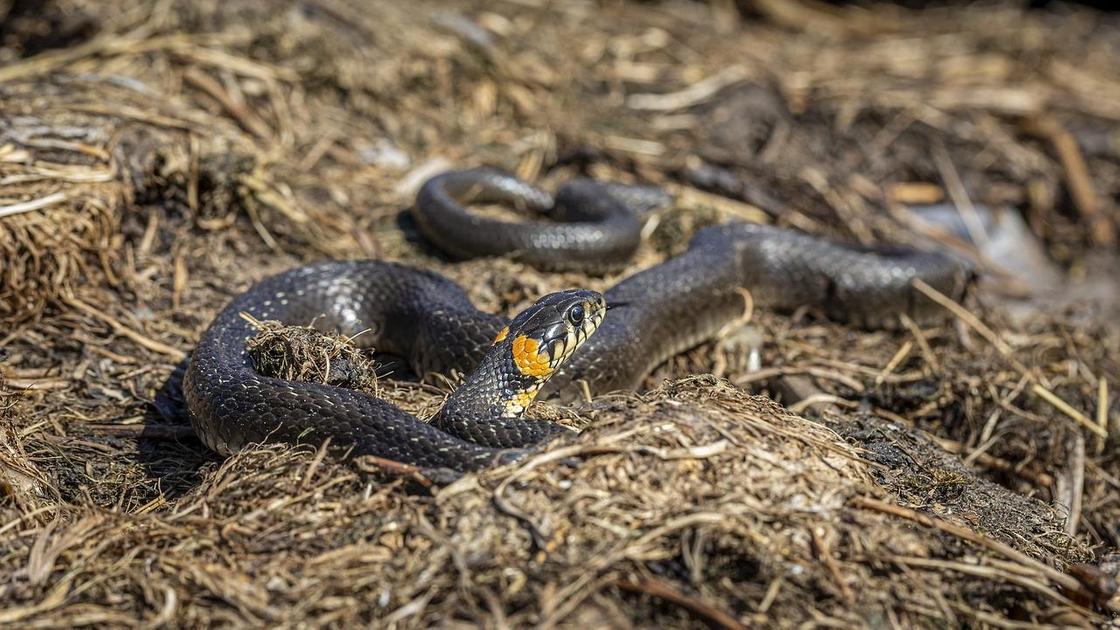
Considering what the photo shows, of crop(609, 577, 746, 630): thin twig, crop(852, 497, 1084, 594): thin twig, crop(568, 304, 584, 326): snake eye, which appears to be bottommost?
crop(609, 577, 746, 630): thin twig

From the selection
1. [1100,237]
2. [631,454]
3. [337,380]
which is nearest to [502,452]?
[631,454]

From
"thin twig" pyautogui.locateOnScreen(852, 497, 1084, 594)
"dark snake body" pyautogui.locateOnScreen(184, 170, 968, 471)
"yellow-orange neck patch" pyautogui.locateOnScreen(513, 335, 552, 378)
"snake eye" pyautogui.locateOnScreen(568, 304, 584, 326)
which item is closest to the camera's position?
"thin twig" pyautogui.locateOnScreen(852, 497, 1084, 594)

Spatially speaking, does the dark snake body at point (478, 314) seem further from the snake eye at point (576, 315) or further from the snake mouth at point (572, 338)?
the snake eye at point (576, 315)

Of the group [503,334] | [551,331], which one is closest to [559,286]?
[503,334]

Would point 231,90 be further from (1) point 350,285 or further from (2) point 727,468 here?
(2) point 727,468

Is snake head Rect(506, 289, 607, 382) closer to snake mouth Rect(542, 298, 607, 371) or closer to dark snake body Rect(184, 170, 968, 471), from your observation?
snake mouth Rect(542, 298, 607, 371)

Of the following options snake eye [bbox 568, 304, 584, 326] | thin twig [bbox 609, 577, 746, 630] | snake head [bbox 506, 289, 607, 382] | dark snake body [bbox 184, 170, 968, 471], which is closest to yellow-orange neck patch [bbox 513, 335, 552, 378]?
snake head [bbox 506, 289, 607, 382]
